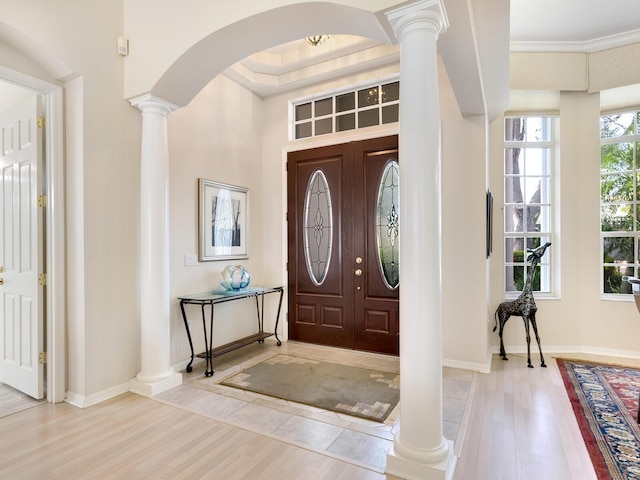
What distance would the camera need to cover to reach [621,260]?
14.1 feet

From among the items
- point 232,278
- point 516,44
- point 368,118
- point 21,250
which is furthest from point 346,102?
point 21,250

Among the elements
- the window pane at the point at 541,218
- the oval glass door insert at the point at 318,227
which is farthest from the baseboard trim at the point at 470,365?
the window pane at the point at 541,218

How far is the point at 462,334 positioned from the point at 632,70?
348 cm

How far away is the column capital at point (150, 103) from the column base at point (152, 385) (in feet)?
7.67

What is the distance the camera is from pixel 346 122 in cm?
443

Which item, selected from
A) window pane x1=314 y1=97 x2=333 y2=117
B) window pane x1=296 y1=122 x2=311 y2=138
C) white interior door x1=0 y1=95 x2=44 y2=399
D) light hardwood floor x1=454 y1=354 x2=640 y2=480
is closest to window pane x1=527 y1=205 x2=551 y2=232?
light hardwood floor x1=454 y1=354 x2=640 y2=480

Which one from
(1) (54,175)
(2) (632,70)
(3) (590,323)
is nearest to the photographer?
(1) (54,175)

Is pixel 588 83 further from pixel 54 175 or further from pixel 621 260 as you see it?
pixel 54 175

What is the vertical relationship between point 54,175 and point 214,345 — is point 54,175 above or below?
above

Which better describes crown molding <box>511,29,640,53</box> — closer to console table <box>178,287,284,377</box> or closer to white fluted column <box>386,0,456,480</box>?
white fluted column <box>386,0,456,480</box>

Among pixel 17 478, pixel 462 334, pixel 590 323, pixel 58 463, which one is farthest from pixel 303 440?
pixel 590 323

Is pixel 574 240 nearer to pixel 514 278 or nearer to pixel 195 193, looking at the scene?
pixel 514 278

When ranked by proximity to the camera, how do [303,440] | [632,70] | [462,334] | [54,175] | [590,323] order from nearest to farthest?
[303,440], [54,175], [462,334], [632,70], [590,323]

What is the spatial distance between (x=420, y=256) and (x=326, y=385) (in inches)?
72.7
